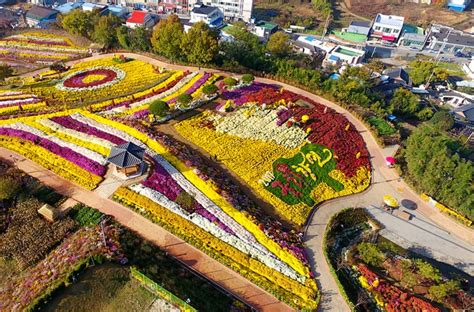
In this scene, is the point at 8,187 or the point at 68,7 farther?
the point at 68,7

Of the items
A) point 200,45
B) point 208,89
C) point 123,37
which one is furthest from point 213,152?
point 123,37

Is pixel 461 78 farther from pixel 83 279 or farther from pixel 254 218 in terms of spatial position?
pixel 83 279

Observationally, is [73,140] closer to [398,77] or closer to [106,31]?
[106,31]

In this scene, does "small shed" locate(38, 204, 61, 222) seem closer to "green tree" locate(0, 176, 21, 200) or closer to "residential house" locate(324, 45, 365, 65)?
"green tree" locate(0, 176, 21, 200)

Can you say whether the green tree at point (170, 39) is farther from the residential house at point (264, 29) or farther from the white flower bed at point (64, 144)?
the residential house at point (264, 29)

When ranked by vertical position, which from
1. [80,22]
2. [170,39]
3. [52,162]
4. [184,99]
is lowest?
[52,162]

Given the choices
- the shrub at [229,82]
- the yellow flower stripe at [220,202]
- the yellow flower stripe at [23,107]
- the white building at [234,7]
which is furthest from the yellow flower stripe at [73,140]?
the white building at [234,7]

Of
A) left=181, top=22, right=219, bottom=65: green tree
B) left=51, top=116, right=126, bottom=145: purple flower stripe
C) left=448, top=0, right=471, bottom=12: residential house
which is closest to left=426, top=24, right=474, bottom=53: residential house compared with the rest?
left=448, top=0, right=471, bottom=12: residential house
